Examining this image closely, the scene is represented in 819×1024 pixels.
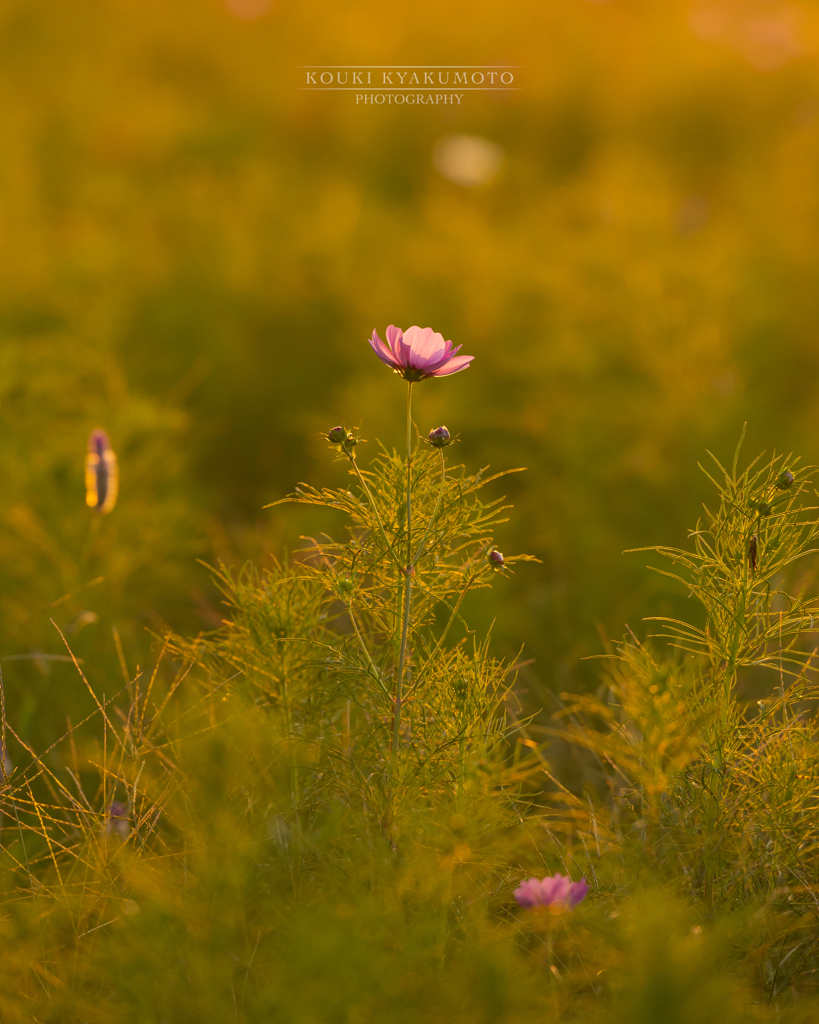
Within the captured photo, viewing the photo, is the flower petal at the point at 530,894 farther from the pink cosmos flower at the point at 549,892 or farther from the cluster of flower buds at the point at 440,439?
the cluster of flower buds at the point at 440,439

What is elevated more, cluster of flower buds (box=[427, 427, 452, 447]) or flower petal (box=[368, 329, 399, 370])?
flower petal (box=[368, 329, 399, 370])

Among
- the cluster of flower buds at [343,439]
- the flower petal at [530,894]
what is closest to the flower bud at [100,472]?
the cluster of flower buds at [343,439]

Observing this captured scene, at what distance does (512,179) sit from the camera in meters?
3.12

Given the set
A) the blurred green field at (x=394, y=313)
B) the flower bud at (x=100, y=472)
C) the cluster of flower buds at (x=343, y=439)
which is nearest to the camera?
the cluster of flower buds at (x=343, y=439)

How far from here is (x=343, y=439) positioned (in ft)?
2.24

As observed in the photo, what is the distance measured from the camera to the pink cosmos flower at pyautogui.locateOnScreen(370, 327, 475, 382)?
2.27ft

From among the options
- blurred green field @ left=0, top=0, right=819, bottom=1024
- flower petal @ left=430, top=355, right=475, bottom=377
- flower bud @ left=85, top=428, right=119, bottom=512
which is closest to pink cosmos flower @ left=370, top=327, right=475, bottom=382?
flower petal @ left=430, top=355, right=475, bottom=377

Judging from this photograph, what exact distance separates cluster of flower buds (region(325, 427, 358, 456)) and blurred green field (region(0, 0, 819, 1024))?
0.33 ft

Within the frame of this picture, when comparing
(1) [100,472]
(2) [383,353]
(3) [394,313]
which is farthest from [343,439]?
(3) [394,313]

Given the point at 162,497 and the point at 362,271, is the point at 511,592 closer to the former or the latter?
the point at 162,497

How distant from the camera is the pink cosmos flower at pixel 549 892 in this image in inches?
26.5

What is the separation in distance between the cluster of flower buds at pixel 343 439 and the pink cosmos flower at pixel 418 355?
69mm

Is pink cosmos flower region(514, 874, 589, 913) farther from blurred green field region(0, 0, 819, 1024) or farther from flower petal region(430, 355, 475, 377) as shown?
flower petal region(430, 355, 475, 377)

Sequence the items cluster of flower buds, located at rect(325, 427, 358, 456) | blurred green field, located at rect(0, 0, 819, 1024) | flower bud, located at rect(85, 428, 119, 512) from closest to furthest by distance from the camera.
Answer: cluster of flower buds, located at rect(325, 427, 358, 456), flower bud, located at rect(85, 428, 119, 512), blurred green field, located at rect(0, 0, 819, 1024)
